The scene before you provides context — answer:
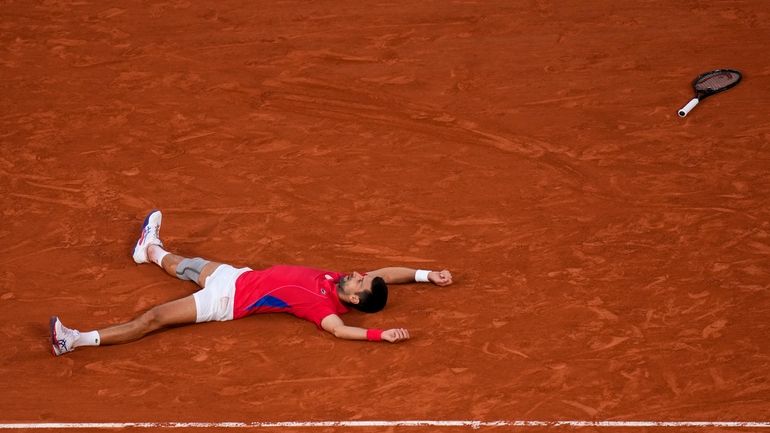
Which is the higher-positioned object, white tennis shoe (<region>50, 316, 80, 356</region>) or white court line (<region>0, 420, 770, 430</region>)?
white tennis shoe (<region>50, 316, 80, 356</region>)

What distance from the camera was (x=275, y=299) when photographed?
1029cm

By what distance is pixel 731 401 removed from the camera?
31.1ft

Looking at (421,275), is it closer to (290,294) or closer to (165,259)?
(290,294)

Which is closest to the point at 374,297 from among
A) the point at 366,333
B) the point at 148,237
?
the point at 366,333

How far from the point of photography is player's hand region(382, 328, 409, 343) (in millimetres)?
9891

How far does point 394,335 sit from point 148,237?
8.59ft

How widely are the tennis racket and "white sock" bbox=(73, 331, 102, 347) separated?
266 inches

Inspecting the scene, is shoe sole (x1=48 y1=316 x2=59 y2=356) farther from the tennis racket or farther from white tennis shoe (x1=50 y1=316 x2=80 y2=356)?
the tennis racket

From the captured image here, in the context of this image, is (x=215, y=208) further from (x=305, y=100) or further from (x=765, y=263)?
(x=765, y=263)

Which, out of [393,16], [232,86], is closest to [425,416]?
[232,86]

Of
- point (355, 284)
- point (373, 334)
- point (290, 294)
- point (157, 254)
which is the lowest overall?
point (373, 334)

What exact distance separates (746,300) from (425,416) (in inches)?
125

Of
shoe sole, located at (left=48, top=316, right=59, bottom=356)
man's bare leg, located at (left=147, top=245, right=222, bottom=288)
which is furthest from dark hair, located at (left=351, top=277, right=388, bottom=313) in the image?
shoe sole, located at (left=48, top=316, right=59, bottom=356)

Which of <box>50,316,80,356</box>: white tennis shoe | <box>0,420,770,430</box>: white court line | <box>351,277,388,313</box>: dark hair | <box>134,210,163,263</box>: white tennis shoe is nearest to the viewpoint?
<box>0,420,770,430</box>: white court line
